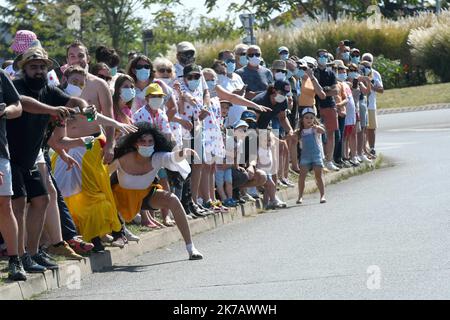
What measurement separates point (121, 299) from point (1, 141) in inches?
→ 67.2

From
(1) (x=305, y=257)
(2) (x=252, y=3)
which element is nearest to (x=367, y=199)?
(1) (x=305, y=257)

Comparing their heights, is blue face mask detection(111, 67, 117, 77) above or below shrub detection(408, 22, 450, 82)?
above

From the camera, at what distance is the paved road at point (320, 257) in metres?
10.5

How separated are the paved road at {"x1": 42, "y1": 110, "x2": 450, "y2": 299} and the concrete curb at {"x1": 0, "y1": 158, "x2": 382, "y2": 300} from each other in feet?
0.45

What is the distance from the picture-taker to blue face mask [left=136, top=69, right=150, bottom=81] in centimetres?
1545

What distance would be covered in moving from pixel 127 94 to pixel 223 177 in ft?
11.6

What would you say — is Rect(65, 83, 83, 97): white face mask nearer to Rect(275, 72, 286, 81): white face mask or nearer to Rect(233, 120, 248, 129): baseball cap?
Rect(233, 120, 248, 129): baseball cap

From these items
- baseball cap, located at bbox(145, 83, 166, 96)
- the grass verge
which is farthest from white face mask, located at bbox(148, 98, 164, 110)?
the grass verge

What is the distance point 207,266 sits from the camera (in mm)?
12523

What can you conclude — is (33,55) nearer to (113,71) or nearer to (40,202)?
(40,202)

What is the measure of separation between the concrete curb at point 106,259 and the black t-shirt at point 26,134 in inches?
40.6

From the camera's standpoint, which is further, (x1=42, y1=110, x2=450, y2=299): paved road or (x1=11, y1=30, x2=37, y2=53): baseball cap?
(x1=11, y1=30, x2=37, y2=53): baseball cap

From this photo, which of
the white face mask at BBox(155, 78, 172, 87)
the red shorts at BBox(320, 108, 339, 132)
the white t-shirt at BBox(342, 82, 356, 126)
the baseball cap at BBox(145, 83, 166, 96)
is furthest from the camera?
the white t-shirt at BBox(342, 82, 356, 126)

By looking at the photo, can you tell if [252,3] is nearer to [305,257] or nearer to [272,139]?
[272,139]
